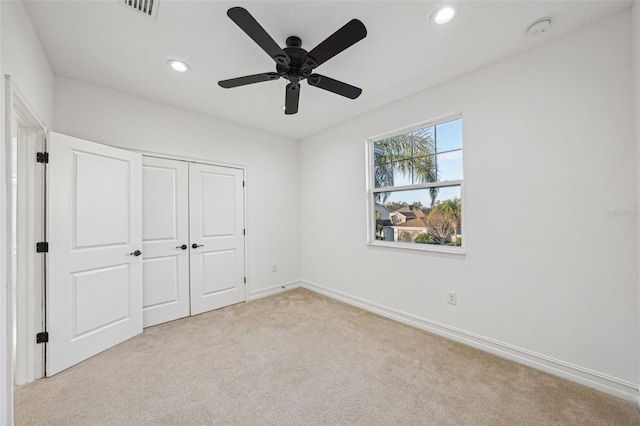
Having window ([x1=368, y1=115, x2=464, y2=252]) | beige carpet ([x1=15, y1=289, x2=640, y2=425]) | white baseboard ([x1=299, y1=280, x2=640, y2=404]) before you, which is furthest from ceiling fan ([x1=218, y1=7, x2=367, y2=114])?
white baseboard ([x1=299, y1=280, x2=640, y2=404])

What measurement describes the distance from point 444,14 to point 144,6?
201cm

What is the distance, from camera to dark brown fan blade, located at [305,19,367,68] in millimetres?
1485

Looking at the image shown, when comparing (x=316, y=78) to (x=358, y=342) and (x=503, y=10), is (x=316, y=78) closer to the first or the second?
(x=503, y=10)

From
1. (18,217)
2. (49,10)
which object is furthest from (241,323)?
(49,10)

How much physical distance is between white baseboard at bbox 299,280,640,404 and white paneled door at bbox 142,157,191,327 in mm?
2453

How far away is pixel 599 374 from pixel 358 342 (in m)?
1.80

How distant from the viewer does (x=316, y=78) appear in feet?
6.54

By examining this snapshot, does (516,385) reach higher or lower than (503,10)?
lower

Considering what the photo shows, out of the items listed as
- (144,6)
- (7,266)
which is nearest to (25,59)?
(144,6)

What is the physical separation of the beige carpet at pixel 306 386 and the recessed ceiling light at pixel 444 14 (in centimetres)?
265

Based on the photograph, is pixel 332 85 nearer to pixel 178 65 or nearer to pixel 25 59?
pixel 178 65

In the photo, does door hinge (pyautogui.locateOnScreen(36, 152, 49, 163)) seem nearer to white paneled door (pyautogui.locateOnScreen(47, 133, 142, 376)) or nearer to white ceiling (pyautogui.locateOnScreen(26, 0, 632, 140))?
white paneled door (pyautogui.locateOnScreen(47, 133, 142, 376))

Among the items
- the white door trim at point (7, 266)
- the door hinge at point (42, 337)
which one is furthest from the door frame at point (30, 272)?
the white door trim at point (7, 266)

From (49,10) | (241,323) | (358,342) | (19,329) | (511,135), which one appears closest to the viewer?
(49,10)
